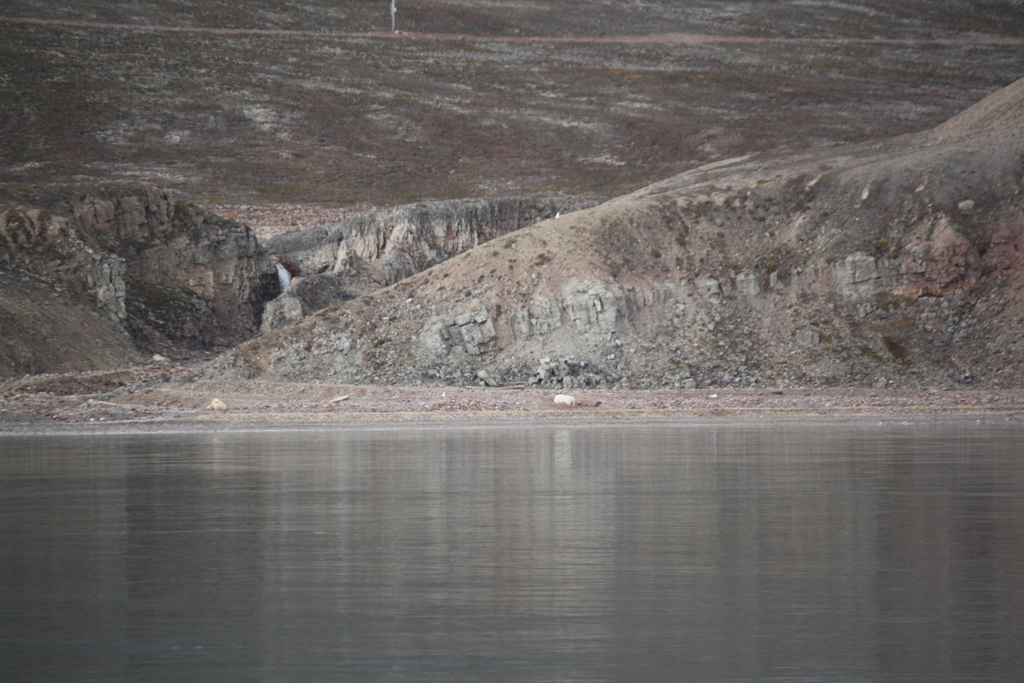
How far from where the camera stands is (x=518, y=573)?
11344 mm

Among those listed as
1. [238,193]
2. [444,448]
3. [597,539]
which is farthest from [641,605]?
[238,193]

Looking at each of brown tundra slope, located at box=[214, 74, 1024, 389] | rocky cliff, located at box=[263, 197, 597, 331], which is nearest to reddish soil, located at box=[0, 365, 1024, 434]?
brown tundra slope, located at box=[214, 74, 1024, 389]

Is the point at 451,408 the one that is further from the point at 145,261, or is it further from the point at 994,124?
the point at 145,261

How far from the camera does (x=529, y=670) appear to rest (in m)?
8.21

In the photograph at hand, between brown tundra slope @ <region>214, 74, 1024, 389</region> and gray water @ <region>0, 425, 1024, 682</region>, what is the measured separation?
23613mm

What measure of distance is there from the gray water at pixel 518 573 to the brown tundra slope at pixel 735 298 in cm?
2361

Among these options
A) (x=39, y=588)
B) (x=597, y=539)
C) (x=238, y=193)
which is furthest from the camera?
(x=238, y=193)

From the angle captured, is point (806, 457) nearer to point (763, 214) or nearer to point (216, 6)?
point (763, 214)

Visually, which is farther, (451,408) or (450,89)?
(450,89)

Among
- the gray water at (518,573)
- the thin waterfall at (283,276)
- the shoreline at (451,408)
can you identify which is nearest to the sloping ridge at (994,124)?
the shoreline at (451,408)

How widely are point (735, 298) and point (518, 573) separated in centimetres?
3736

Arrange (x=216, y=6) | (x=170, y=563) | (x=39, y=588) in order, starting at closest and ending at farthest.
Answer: (x=39, y=588) → (x=170, y=563) → (x=216, y=6)

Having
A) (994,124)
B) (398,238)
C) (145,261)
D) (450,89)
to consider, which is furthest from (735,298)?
(450,89)

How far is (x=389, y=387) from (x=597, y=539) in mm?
30748
